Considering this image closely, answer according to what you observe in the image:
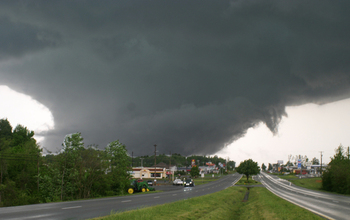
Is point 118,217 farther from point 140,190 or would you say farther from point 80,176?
point 140,190

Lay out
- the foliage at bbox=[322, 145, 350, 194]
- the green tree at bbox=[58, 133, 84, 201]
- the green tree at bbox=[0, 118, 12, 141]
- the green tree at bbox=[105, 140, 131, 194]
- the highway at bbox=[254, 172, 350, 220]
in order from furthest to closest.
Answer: the green tree at bbox=[0, 118, 12, 141]
the foliage at bbox=[322, 145, 350, 194]
the green tree at bbox=[105, 140, 131, 194]
the green tree at bbox=[58, 133, 84, 201]
the highway at bbox=[254, 172, 350, 220]

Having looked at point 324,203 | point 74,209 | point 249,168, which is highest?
point 74,209

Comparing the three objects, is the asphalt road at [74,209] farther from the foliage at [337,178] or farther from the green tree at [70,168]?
the foliage at [337,178]

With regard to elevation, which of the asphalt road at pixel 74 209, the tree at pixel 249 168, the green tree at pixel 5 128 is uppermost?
the green tree at pixel 5 128

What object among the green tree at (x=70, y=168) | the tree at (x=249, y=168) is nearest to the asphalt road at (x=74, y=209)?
the green tree at (x=70, y=168)

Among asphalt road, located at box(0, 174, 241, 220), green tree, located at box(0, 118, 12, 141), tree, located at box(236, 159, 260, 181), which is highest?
green tree, located at box(0, 118, 12, 141)

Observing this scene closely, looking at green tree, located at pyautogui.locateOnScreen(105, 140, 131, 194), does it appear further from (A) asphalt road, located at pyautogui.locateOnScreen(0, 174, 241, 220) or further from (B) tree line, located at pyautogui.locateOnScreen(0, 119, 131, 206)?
(A) asphalt road, located at pyautogui.locateOnScreen(0, 174, 241, 220)

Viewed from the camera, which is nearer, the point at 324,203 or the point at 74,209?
the point at 74,209

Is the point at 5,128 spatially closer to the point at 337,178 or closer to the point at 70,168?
the point at 70,168

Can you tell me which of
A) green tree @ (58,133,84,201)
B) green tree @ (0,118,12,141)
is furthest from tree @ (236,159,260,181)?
green tree @ (0,118,12,141)

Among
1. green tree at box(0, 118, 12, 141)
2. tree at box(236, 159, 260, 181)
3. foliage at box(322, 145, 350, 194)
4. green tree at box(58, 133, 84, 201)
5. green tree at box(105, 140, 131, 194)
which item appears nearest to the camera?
green tree at box(58, 133, 84, 201)

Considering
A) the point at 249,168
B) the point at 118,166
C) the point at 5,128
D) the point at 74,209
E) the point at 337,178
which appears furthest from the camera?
the point at 5,128

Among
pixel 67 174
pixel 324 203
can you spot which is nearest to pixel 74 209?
pixel 67 174

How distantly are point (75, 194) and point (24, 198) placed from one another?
32.1ft
